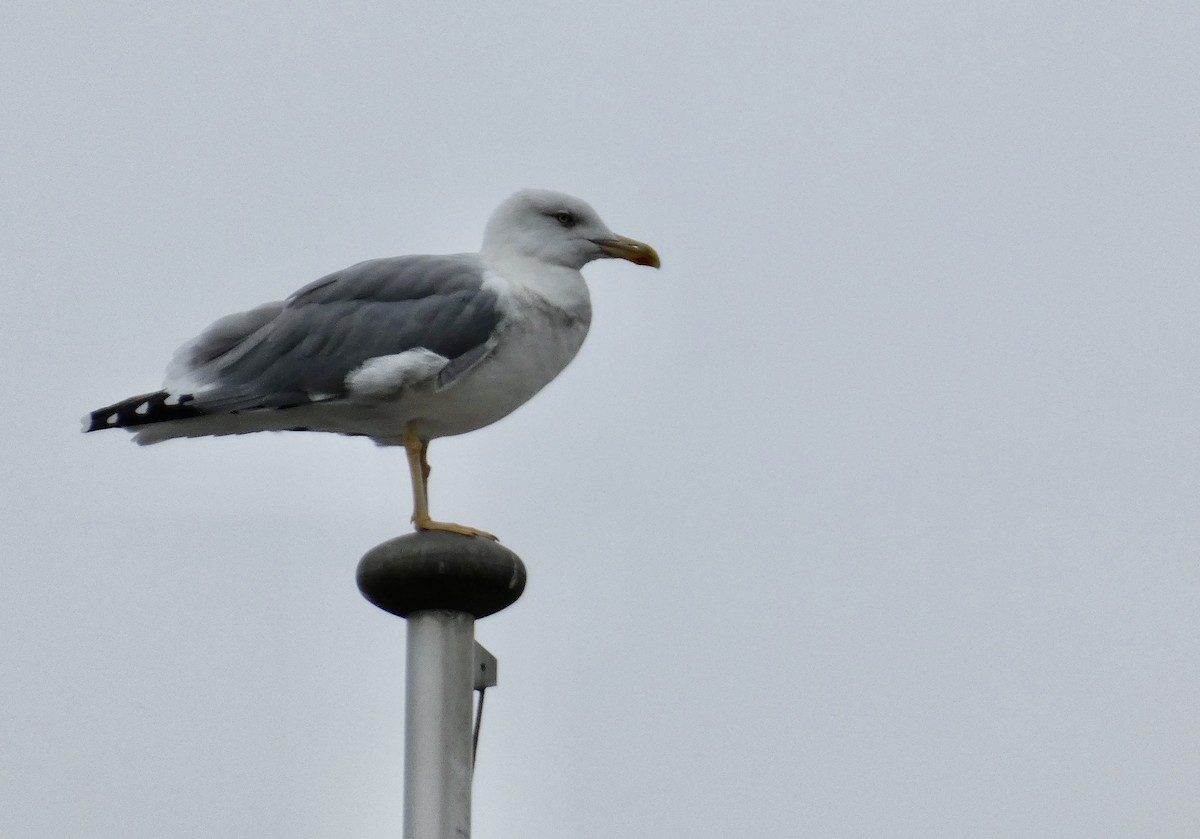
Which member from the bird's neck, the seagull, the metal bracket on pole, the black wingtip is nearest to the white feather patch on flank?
the seagull

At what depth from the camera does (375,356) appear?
8648mm

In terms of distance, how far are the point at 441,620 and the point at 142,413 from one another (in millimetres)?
1854

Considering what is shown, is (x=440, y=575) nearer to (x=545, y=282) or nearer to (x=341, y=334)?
(x=341, y=334)

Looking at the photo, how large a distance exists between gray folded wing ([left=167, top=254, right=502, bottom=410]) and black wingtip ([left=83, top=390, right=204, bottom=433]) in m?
0.06

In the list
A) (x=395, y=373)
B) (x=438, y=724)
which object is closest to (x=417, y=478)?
(x=395, y=373)

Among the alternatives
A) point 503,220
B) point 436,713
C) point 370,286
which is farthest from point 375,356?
point 436,713

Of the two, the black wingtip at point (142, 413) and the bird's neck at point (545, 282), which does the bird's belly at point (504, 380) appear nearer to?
the bird's neck at point (545, 282)

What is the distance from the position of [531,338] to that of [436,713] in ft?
6.71

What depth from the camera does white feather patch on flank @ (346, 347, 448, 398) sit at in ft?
28.0

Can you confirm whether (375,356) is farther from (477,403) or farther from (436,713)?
(436,713)

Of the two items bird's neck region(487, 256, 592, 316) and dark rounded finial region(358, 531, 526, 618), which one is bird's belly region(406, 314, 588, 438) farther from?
dark rounded finial region(358, 531, 526, 618)

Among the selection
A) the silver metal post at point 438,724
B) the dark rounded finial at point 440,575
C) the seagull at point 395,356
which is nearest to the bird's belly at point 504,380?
the seagull at point 395,356

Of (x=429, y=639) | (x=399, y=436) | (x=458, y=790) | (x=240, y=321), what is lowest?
(x=458, y=790)

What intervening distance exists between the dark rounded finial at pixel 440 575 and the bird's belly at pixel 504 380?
1152mm
